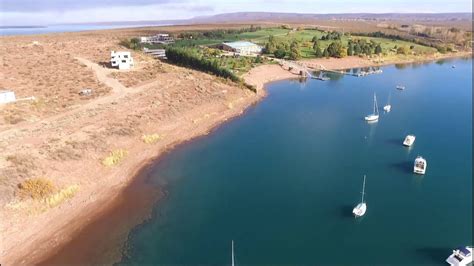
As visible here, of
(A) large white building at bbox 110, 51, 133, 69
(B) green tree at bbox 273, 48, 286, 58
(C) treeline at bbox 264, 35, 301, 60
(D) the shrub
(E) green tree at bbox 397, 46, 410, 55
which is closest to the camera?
(D) the shrub

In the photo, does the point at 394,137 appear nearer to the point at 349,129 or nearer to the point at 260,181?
the point at 349,129

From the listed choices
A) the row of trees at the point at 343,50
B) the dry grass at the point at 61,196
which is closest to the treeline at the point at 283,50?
the row of trees at the point at 343,50

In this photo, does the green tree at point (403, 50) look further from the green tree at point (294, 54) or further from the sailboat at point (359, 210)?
the sailboat at point (359, 210)

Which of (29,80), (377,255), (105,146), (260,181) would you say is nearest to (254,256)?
(377,255)

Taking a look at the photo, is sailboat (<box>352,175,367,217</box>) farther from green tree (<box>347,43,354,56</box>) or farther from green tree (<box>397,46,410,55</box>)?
green tree (<box>397,46,410,55</box>)

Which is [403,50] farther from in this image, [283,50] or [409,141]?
[409,141]

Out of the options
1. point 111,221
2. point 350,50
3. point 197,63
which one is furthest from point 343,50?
point 111,221

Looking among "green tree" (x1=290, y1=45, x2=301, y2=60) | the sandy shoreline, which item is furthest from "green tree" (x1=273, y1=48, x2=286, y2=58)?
the sandy shoreline
